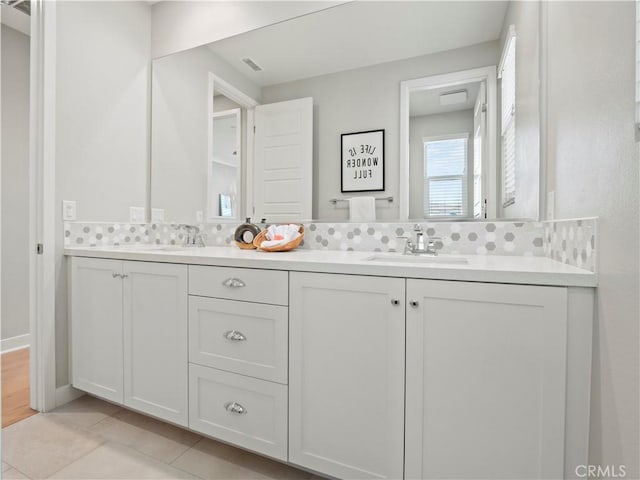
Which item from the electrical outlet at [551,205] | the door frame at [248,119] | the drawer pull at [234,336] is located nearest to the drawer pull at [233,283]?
the drawer pull at [234,336]

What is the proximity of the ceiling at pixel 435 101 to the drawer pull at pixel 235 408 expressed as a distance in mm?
1504

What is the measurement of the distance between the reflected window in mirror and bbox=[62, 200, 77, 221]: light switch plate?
74.9 inches

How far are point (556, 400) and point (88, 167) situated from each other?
7.96 feet

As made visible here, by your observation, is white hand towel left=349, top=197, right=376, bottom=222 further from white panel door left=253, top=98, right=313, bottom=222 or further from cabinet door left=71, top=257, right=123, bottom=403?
cabinet door left=71, top=257, right=123, bottom=403

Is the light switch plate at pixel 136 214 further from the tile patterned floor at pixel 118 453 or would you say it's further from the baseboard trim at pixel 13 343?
the baseboard trim at pixel 13 343

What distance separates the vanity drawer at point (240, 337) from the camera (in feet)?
4.30

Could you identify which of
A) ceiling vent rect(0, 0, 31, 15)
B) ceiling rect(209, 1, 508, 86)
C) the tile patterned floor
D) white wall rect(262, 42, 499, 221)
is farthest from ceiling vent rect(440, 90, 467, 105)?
ceiling vent rect(0, 0, 31, 15)

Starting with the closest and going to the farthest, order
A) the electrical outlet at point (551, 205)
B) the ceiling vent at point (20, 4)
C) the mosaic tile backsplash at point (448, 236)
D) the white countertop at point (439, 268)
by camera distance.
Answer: the white countertop at point (439, 268), the mosaic tile backsplash at point (448, 236), the electrical outlet at point (551, 205), the ceiling vent at point (20, 4)

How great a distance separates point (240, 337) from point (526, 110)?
4.92ft

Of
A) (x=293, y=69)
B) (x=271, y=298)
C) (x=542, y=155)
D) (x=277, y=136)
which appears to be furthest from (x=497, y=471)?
(x=293, y=69)

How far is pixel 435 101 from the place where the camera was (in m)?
1.62

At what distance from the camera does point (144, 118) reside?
2.33m

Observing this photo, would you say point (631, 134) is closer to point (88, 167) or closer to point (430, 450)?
point (430, 450)

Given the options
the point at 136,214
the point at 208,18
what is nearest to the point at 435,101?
the point at 208,18
